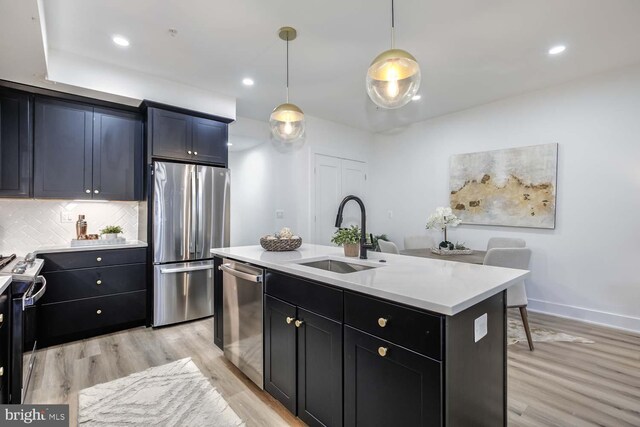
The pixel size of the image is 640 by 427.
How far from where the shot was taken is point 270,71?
3.25 m

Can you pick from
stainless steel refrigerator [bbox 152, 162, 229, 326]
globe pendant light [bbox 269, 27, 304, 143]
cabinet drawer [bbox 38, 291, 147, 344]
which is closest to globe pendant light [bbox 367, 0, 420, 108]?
globe pendant light [bbox 269, 27, 304, 143]

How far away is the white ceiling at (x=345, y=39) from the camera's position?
2.25m

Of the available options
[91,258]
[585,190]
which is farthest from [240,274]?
[585,190]

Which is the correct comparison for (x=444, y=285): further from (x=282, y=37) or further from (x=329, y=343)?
(x=282, y=37)

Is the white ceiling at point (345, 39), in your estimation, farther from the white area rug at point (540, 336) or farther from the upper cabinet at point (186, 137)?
the white area rug at point (540, 336)

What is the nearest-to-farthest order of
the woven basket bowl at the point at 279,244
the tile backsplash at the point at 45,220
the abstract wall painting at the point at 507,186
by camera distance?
the woven basket bowl at the point at 279,244 < the tile backsplash at the point at 45,220 < the abstract wall painting at the point at 507,186

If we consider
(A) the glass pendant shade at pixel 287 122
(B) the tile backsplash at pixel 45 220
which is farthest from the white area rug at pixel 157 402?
(A) the glass pendant shade at pixel 287 122

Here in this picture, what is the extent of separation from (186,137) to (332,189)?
246 cm

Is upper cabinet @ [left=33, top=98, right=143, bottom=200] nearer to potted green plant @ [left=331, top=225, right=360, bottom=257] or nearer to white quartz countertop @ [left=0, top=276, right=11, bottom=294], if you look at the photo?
white quartz countertop @ [left=0, top=276, right=11, bottom=294]

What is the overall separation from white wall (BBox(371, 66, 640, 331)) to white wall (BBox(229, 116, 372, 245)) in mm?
1975

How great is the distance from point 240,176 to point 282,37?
3892 millimetres

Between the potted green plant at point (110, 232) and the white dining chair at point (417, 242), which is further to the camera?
the white dining chair at point (417, 242)

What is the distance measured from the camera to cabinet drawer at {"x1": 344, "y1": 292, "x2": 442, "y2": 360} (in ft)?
3.65

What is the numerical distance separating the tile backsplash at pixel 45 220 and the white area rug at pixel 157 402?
6.11ft
